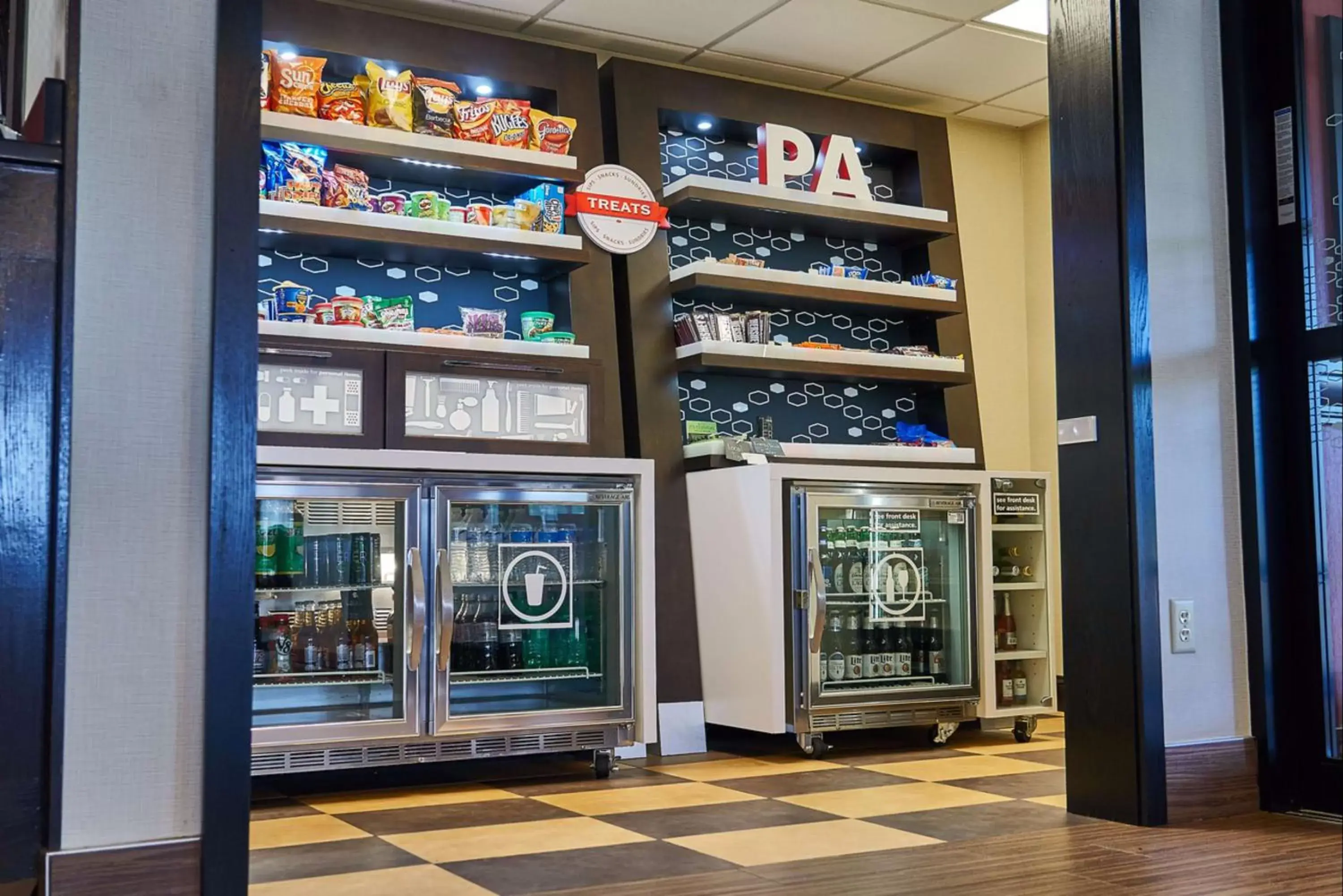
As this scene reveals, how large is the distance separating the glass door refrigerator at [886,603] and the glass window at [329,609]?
1442 mm

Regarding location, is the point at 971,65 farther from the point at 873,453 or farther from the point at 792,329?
the point at 873,453

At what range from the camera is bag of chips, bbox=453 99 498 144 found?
15.7 feet

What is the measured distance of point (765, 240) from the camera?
563 centimetres

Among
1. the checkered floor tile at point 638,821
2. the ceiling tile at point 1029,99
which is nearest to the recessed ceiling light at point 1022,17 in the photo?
the ceiling tile at point 1029,99

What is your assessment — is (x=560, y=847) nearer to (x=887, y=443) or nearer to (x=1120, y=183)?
(x=1120, y=183)

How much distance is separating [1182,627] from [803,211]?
8.37ft

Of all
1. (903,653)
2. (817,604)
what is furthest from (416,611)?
(903,653)

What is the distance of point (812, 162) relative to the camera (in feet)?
18.1

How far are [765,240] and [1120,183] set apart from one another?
7.83 ft

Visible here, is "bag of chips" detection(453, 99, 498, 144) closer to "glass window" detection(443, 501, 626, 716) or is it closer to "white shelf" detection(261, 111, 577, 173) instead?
"white shelf" detection(261, 111, 577, 173)

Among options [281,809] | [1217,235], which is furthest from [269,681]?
[1217,235]

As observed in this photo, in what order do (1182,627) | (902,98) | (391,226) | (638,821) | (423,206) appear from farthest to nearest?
1. (902,98)
2. (423,206)
3. (391,226)
4. (638,821)
5. (1182,627)

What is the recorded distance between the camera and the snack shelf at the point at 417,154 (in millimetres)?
4426

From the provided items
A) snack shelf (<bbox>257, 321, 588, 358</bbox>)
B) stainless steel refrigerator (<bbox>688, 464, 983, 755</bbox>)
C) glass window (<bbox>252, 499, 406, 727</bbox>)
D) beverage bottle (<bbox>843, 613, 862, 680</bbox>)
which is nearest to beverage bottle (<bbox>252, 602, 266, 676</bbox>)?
glass window (<bbox>252, 499, 406, 727</bbox>)
